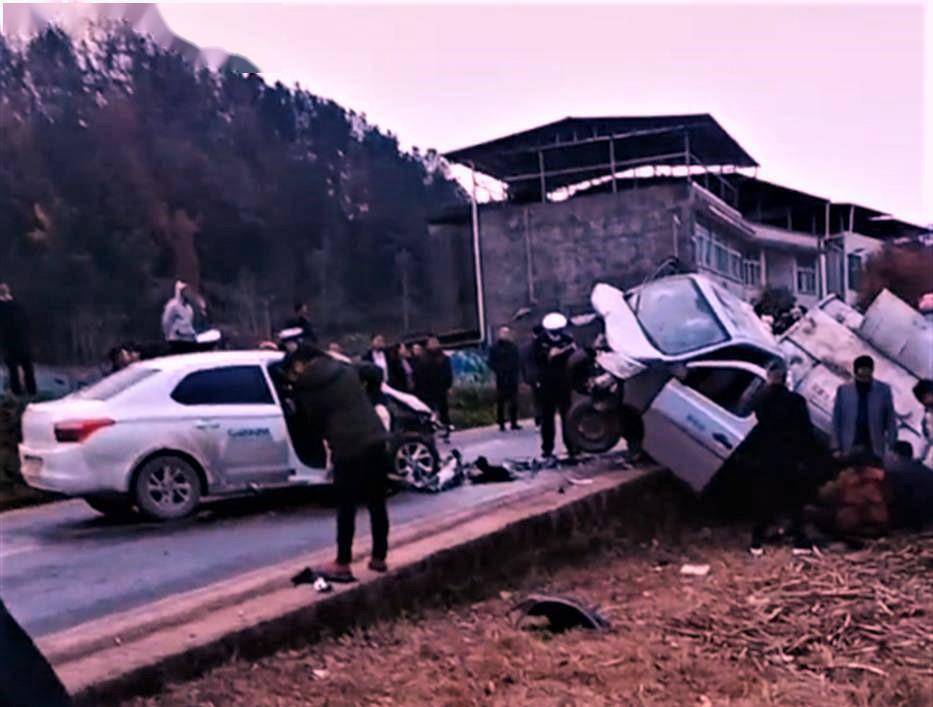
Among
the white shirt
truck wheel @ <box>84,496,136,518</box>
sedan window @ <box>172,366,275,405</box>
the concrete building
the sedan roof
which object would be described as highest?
the concrete building

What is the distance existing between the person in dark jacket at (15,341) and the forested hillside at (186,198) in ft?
0.13

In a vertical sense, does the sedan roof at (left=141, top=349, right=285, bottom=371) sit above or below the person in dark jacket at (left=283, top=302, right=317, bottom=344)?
below

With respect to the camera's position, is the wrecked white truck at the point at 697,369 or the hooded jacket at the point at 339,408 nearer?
the hooded jacket at the point at 339,408

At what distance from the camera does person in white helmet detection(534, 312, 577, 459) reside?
4.03 m

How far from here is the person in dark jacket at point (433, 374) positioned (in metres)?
3.84

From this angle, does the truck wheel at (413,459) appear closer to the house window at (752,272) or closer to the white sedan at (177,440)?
the white sedan at (177,440)

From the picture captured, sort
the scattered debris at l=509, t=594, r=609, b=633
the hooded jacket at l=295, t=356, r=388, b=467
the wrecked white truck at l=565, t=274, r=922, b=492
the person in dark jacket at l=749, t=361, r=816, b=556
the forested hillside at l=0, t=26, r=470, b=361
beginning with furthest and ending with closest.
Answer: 1. the person in dark jacket at l=749, t=361, r=816, b=556
2. the wrecked white truck at l=565, t=274, r=922, b=492
3. the scattered debris at l=509, t=594, r=609, b=633
4. the hooded jacket at l=295, t=356, r=388, b=467
5. the forested hillside at l=0, t=26, r=470, b=361

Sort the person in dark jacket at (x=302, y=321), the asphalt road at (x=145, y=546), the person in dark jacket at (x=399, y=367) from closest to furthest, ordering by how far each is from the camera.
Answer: the person in dark jacket at (x=302, y=321) < the person in dark jacket at (x=399, y=367) < the asphalt road at (x=145, y=546)

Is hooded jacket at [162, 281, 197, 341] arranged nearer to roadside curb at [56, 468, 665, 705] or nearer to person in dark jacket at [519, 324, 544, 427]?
roadside curb at [56, 468, 665, 705]

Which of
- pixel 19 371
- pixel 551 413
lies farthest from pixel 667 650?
pixel 19 371

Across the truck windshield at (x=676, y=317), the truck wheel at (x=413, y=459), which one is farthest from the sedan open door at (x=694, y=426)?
the truck wheel at (x=413, y=459)

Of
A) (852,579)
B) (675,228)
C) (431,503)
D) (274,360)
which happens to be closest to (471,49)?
(675,228)

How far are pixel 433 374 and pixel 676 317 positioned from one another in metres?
1.10

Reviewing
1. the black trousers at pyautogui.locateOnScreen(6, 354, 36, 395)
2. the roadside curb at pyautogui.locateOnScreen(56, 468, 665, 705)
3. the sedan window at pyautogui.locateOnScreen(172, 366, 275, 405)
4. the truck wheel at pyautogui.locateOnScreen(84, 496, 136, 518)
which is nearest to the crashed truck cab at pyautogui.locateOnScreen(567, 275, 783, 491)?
the roadside curb at pyautogui.locateOnScreen(56, 468, 665, 705)
